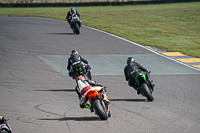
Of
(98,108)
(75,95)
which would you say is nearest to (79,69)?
(75,95)

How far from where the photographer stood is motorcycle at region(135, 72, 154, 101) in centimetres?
1164

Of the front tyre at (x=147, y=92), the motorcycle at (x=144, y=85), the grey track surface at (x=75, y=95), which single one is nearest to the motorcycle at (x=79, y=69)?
the grey track surface at (x=75, y=95)

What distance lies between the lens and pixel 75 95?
1242 cm

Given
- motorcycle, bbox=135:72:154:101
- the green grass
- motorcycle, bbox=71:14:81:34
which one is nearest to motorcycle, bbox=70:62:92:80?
motorcycle, bbox=135:72:154:101

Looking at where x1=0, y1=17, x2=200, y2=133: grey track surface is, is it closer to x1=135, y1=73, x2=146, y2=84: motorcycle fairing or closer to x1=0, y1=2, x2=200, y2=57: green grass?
→ x1=135, y1=73, x2=146, y2=84: motorcycle fairing

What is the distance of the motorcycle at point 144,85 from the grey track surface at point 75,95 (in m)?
0.25

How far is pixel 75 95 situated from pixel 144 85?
225 cm

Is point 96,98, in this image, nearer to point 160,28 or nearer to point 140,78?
point 140,78

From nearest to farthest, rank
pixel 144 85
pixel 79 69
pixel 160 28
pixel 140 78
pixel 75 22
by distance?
pixel 144 85
pixel 140 78
pixel 79 69
pixel 75 22
pixel 160 28

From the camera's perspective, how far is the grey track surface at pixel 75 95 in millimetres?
9328

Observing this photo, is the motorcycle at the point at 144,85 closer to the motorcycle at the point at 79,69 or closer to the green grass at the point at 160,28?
the motorcycle at the point at 79,69

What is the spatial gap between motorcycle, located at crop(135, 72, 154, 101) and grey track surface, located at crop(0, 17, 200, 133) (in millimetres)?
251

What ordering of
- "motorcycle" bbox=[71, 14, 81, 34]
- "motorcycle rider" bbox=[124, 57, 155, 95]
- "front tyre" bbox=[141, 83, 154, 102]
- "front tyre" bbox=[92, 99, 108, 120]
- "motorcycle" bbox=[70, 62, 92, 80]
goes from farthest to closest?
"motorcycle" bbox=[71, 14, 81, 34] → "motorcycle" bbox=[70, 62, 92, 80] → "motorcycle rider" bbox=[124, 57, 155, 95] → "front tyre" bbox=[141, 83, 154, 102] → "front tyre" bbox=[92, 99, 108, 120]

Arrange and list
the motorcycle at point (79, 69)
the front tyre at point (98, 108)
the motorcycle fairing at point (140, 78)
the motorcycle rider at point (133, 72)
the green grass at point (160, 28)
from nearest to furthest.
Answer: the front tyre at point (98, 108) < the motorcycle fairing at point (140, 78) < the motorcycle rider at point (133, 72) < the motorcycle at point (79, 69) < the green grass at point (160, 28)
